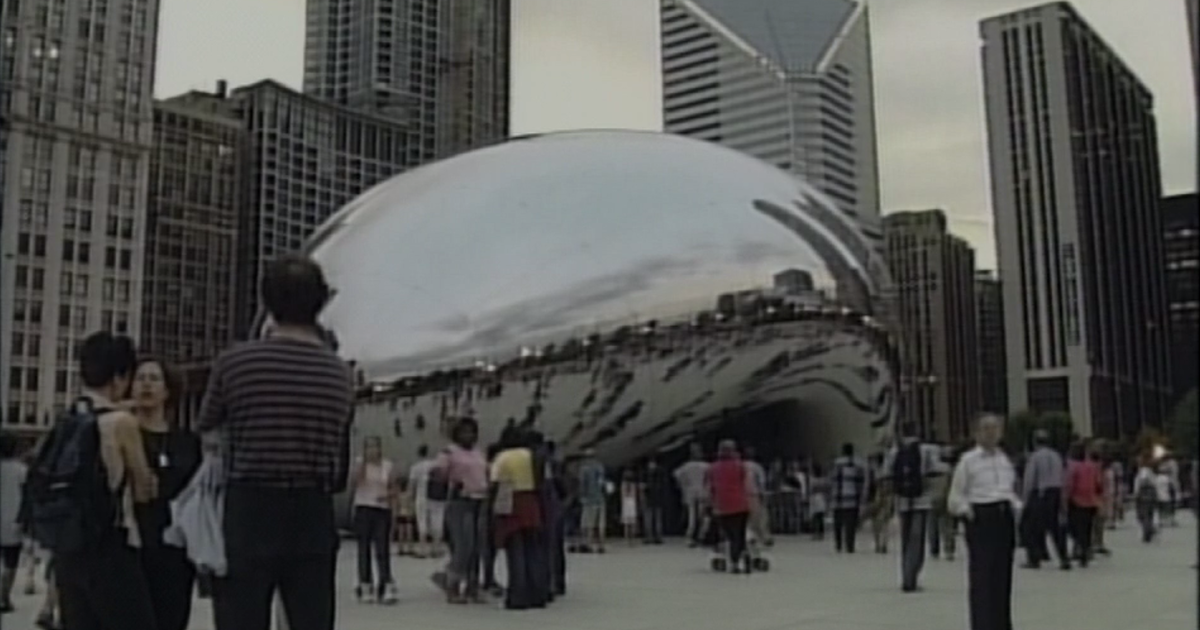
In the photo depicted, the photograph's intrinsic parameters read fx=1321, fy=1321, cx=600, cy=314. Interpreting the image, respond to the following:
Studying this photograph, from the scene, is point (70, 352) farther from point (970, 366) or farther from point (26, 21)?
point (970, 366)

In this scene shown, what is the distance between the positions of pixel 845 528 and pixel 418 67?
68.5 meters

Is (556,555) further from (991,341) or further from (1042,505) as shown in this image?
(991,341)

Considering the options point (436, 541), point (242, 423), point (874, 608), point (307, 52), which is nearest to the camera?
point (242, 423)

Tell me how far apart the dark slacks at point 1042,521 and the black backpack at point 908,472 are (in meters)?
2.59

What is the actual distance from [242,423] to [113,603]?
109 cm

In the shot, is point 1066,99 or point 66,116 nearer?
point 1066,99

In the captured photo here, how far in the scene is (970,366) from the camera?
8575cm

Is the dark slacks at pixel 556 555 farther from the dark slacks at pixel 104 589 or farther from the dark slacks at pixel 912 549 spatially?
the dark slacks at pixel 104 589

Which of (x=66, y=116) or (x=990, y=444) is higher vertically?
(x=66, y=116)

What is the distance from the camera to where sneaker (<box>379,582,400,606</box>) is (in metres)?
11.0

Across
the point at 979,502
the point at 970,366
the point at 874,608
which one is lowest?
the point at 874,608

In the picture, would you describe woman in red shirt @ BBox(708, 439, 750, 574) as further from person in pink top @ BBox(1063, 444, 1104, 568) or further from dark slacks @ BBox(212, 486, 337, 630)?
dark slacks @ BBox(212, 486, 337, 630)

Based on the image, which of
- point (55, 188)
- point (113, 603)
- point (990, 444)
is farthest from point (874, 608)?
point (55, 188)

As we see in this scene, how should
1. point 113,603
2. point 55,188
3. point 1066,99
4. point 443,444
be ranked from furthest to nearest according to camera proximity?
point 55,188
point 1066,99
point 443,444
point 113,603
